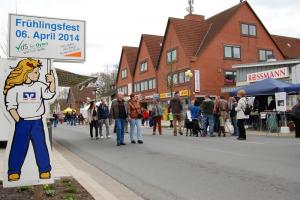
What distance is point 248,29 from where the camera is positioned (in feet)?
162

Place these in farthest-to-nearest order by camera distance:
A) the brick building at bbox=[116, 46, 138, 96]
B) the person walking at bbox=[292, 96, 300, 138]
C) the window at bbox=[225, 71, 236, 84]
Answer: the brick building at bbox=[116, 46, 138, 96] < the window at bbox=[225, 71, 236, 84] < the person walking at bbox=[292, 96, 300, 138]

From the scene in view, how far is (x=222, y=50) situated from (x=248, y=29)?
517cm

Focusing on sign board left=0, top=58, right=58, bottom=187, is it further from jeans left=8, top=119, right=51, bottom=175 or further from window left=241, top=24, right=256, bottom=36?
window left=241, top=24, right=256, bottom=36

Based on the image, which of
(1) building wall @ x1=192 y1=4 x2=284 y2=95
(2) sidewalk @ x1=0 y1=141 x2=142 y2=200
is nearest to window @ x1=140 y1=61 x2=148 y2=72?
(1) building wall @ x1=192 y1=4 x2=284 y2=95

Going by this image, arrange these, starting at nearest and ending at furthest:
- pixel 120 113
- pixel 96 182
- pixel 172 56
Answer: pixel 96 182
pixel 120 113
pixel 172 56

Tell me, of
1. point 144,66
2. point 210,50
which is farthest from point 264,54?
point 144,66

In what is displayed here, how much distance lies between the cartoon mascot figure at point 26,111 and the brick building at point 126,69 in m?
57.0

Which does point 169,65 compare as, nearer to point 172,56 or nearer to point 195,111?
point 172,56

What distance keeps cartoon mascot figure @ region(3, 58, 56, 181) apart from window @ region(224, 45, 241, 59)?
42.8 metres

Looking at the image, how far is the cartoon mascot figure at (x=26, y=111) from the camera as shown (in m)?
5.34

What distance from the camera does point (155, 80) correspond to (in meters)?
53.6

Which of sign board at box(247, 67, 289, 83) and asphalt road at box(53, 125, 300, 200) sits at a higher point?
sign board at box(247, 67, 289, 83)

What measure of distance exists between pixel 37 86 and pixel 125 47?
201 feet

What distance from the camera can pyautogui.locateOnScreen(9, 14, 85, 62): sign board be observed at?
546 centimetres
